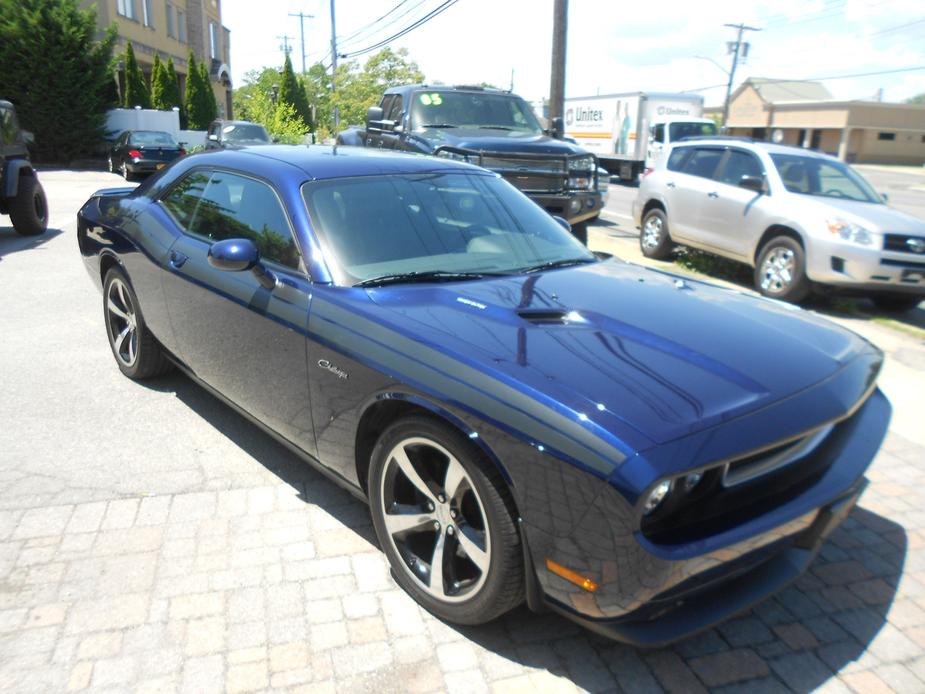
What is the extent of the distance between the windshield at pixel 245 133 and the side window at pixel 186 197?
17.8 metres

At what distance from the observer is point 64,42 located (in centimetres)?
2517

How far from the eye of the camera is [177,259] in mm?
4078

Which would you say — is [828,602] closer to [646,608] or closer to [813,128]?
[646,608]

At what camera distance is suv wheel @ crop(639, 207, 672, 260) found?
1032 cm

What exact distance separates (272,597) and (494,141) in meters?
7.27

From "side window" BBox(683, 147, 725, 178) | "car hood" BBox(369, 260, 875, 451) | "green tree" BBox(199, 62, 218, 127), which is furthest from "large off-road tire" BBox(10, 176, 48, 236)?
"green tree" BBox(199, 62, 218, 127)

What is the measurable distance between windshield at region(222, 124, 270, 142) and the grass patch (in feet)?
49.1

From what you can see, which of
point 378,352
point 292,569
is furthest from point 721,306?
point 292,569

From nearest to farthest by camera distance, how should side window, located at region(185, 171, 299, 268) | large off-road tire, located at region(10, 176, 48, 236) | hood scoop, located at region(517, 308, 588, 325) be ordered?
hood scoop, located at region(517, 308, 588, 325), side window, located at region(185, 171, 299, 268), large off-road tire, located at region(10, 176, 48, 236)

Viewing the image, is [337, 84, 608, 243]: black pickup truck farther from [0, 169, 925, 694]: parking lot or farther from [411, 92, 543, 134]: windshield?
[0, 169, 925, 694]: parking lot

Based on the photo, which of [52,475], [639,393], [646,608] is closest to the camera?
[646,608]

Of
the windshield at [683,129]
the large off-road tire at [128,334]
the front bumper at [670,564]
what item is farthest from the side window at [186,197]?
the windshield at [683,129]

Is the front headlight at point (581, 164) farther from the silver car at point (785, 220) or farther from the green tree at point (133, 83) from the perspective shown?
the green tree at point (133, 83)

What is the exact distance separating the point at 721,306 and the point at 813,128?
63.7m
